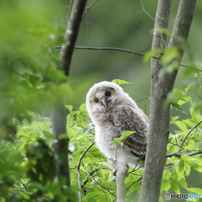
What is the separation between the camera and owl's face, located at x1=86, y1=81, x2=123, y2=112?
161 inches

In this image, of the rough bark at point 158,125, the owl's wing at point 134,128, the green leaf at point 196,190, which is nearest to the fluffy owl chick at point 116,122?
the owl's wing at point 134,128

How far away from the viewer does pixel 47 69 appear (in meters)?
1.20

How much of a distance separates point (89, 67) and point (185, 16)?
8498 mm

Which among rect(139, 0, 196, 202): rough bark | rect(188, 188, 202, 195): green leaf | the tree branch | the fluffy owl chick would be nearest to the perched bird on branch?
the fluffy owl chick

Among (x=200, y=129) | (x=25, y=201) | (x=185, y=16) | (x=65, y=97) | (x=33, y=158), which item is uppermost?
(x=185, y=16)

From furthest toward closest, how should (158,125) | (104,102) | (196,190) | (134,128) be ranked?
(104,102) < (134,128) < (196,190) < (158,125)

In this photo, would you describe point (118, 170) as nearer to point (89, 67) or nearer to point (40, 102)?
point (40, 102)

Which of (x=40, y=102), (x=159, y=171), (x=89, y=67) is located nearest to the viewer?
(x=40, y=102)

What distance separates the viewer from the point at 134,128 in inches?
150

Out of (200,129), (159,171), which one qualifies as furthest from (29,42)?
(200,129)

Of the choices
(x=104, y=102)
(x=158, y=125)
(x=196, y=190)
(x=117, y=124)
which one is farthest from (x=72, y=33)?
(x=104, y=102)

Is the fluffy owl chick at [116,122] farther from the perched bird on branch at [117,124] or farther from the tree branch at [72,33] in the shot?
the tree branch at [72,33]

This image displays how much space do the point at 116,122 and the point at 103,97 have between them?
0.41m

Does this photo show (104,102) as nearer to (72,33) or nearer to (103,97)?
(103,97)
